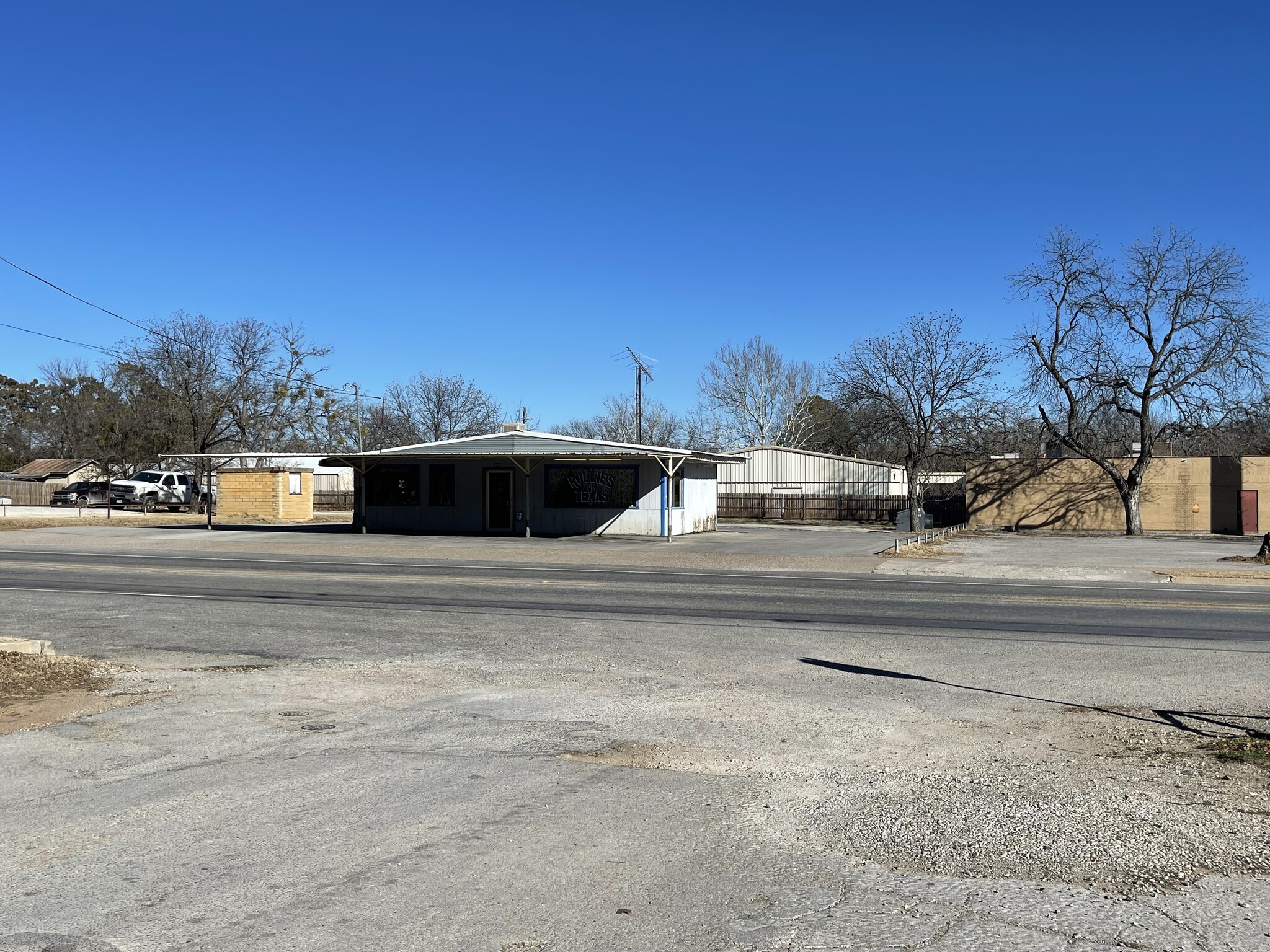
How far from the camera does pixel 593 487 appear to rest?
120 feet

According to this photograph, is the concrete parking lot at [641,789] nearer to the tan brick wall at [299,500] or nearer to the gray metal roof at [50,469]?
the tan brick wall at [299,500]

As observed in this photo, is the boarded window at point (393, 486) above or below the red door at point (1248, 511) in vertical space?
Answer: above

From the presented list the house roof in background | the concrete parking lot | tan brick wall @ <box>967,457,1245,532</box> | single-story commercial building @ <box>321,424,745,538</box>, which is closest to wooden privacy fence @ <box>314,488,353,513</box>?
single-story commercial building @ <box>321,424,745,538</box>

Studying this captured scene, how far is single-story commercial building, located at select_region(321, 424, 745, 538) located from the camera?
35344 mm

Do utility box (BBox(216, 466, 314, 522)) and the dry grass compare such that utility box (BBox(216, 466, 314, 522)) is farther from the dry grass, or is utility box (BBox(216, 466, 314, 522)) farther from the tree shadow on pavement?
the tree shadow on pavement

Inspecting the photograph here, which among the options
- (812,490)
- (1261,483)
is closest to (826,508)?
(812,490)

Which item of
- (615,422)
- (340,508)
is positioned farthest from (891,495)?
(615,422)

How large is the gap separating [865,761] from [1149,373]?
1500 inches

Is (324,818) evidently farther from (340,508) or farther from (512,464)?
(340,508)

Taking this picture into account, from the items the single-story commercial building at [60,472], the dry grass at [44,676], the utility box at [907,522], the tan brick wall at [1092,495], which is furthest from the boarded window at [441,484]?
the single-story commercial building at [60,472]

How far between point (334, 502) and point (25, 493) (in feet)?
69.9

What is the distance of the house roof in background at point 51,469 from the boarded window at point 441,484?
149ft

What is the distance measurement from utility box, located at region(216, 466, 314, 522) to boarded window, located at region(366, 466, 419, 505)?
13.5m

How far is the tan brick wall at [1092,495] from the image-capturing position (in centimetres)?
4250
